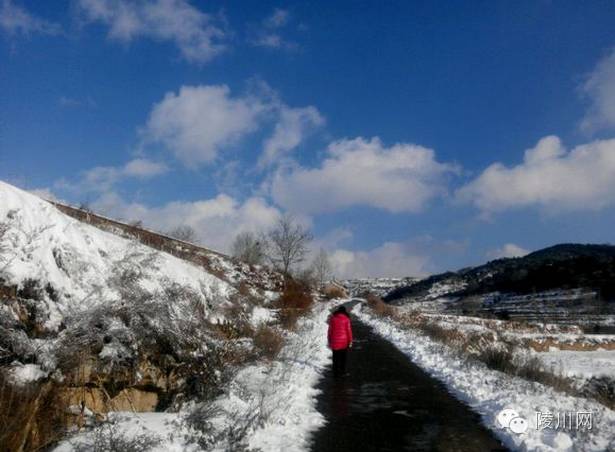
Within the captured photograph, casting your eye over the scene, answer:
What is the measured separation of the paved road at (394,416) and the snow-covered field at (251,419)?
0.36 metres

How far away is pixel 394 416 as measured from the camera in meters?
8.25

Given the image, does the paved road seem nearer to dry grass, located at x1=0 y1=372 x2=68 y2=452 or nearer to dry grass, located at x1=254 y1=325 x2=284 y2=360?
dry grass, located at x1=254 y1=325 x2=284 y2=360

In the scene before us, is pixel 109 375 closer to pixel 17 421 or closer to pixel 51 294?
pixel 51 294

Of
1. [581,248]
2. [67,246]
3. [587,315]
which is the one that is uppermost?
[581,248]

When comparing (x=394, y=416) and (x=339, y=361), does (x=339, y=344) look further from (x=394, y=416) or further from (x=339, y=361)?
(x=394, y=416)

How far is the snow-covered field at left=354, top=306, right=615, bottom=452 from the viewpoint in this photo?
20.5ft

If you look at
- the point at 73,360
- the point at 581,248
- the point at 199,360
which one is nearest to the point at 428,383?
the point at 199,360

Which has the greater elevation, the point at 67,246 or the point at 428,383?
the point at 67,246

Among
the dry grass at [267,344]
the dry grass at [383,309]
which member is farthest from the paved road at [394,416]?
the dry grass at [383,309]

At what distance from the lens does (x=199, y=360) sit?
895 centimetres

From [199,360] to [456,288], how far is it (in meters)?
137

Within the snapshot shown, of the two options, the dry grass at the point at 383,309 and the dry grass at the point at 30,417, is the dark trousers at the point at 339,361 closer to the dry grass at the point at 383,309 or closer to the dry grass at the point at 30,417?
the dry grass at the point at 30,417

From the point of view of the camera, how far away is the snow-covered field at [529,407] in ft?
20.5

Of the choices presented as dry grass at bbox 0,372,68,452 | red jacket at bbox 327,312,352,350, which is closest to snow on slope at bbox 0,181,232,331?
dry grass at bbox 0,372,68,452
